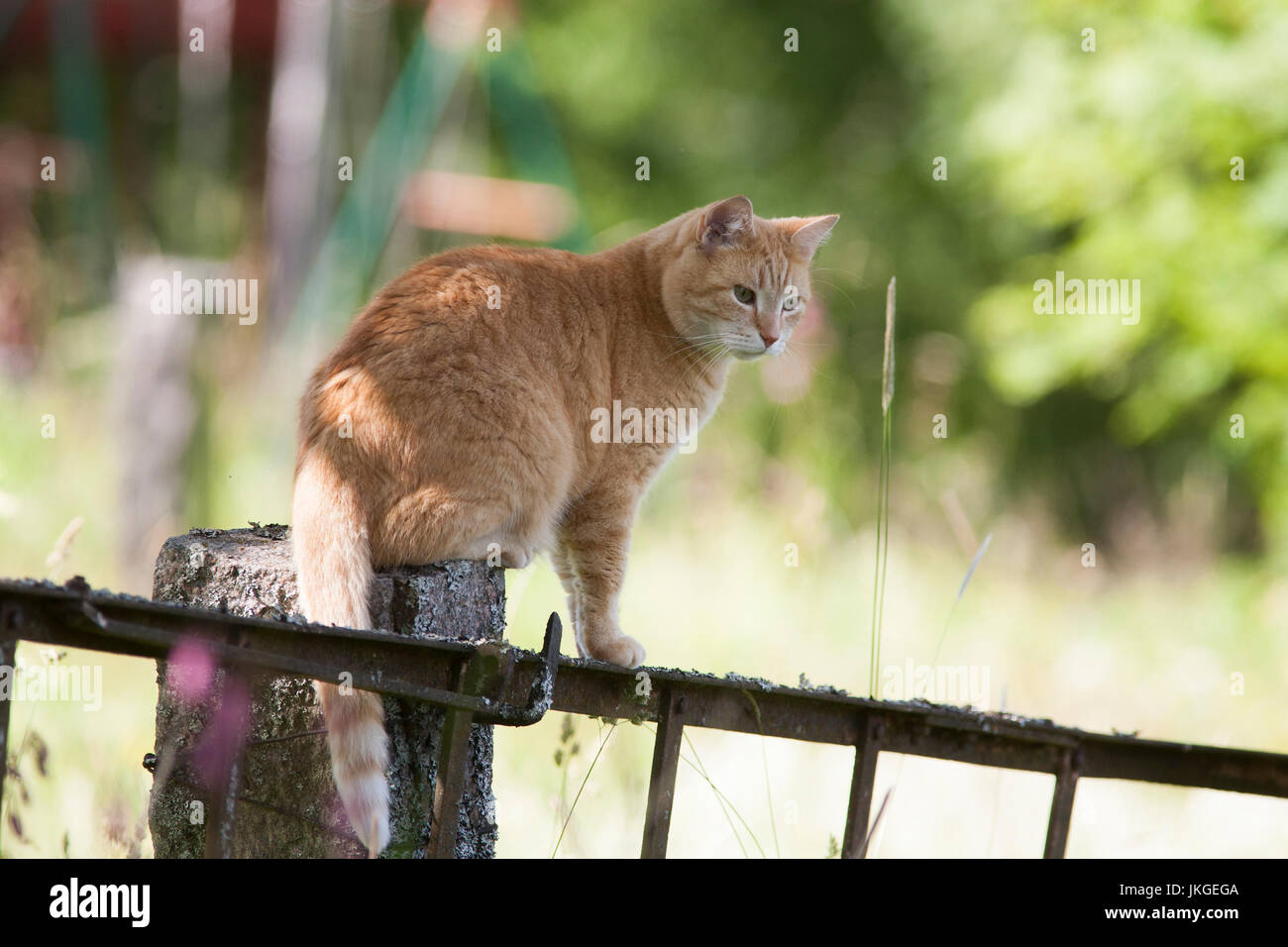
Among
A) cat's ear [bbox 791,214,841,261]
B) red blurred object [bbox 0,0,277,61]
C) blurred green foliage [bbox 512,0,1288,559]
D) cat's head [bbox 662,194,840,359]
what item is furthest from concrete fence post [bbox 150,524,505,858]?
red blurred object [bbox 0,0,277,61]

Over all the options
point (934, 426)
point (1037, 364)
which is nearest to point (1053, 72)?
point (1037, 364)

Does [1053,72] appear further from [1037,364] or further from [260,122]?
[260,122]

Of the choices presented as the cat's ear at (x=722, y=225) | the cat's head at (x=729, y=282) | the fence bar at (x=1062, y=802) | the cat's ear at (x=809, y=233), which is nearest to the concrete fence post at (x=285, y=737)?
the fence bar at (x=1062, y=802)

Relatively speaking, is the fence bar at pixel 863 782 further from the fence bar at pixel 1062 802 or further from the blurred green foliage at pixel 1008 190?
the blurred green foliage at pixel 1008 190

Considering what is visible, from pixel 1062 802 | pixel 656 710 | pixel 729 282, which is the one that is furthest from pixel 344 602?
pixel 729 282

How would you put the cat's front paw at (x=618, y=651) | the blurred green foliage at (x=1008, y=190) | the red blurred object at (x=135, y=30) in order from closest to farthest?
the cat's front paw at (x=618, y=651), the blurred green foliage at (x=1008, y=190), the red blurred object at (x=135, y=30)

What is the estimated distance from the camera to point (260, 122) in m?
9.27

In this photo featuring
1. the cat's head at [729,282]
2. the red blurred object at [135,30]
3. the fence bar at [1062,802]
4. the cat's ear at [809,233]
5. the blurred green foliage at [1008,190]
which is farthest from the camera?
the red blurred object at [135,30]

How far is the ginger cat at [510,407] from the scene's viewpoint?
6.29ft

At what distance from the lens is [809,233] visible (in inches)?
121

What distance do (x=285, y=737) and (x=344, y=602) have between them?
218 mm

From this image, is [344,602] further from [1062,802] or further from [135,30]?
[135,30]

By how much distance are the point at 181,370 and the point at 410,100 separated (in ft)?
9.77
